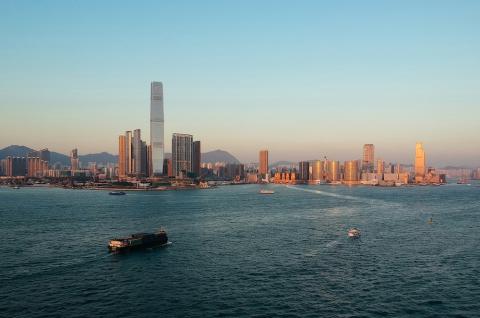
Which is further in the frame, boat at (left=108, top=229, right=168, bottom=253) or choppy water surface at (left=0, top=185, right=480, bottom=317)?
boat at (left=108, top=229, right=168, bottom=253)

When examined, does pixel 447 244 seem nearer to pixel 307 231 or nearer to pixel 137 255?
pixel 307 231

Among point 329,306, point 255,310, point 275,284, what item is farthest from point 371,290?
point 255,310

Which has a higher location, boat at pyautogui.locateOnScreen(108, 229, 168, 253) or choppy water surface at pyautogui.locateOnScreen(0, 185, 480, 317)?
boat at pyautogui.locateOnScreen(108, 229, 168, 253)

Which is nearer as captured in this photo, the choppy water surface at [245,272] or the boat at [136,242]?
the choppy water surface at [245,272]

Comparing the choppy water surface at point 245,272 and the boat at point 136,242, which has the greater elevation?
the boat at point 136,242

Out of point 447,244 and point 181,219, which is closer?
point 447,244

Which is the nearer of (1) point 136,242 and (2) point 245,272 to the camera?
(2) point 245,272

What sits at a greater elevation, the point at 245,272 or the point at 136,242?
the point at 136,242

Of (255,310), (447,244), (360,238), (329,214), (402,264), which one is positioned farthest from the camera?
(329,214)
